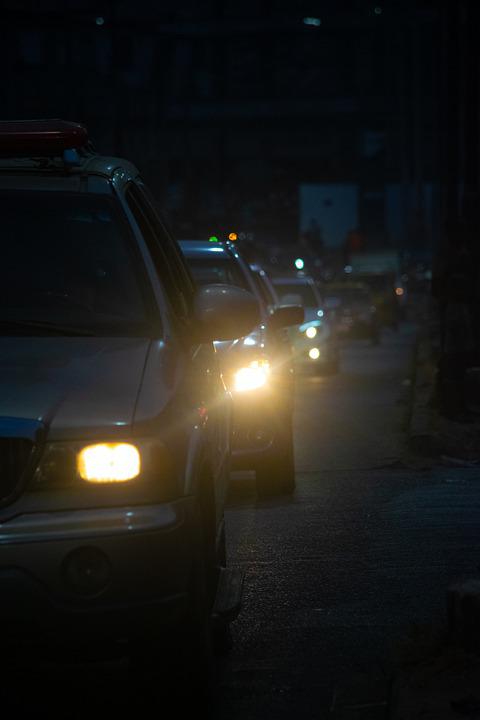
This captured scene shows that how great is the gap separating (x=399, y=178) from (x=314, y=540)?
313 feet

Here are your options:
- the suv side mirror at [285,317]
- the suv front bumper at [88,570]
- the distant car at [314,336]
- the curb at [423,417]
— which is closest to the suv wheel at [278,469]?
the suv side mirror at [285,317]

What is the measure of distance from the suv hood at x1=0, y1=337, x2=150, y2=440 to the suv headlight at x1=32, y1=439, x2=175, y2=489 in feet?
0.15

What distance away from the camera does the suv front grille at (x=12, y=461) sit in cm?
474

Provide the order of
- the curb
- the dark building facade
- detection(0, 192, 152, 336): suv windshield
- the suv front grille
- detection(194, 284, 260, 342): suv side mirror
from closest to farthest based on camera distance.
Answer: the suv front grille → detection(0, 192, 152, 336): suv windshield → detection(194, 284, 260, 342): suv side mirror → the curb → the dark building facade

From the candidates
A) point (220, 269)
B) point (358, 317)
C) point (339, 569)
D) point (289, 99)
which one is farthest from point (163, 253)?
point (289, 99)

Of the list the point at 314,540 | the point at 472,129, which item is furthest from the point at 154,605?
the point at 472,129

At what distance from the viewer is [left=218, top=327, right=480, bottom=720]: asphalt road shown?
597 cm

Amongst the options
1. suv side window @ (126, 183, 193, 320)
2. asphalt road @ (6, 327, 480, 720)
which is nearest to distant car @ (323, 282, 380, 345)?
asphalt road @ (6, 327, 480, 720)

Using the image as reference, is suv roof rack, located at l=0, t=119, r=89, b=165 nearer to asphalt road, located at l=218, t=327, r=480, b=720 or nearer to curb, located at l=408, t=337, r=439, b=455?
asphalt road, located at l=218, t=327, r=480, b=720

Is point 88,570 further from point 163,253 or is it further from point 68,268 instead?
point 163,253

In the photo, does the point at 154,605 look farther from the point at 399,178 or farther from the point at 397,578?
the point at 399,178

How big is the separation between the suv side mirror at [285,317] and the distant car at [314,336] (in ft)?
48.6

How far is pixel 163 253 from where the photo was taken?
644cm

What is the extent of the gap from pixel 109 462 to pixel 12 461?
0.90ft
